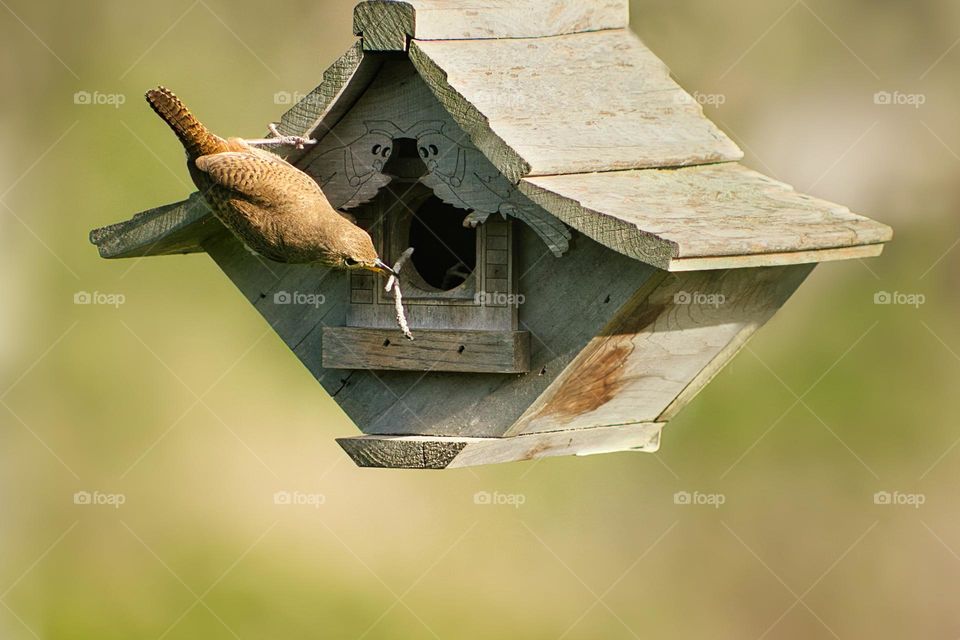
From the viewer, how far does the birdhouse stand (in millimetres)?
4703

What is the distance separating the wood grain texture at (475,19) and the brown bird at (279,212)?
428mm

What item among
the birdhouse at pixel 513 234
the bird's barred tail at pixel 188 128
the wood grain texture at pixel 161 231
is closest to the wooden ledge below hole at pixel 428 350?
the birdhouse at pixel 513 234

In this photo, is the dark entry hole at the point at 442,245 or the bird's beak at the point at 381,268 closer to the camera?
the bird's beak at the point at 381,268

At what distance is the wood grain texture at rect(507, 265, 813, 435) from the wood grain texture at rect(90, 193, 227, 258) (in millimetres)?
1131

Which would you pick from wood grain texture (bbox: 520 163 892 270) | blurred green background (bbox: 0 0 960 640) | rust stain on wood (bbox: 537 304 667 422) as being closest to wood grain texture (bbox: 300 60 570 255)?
wood grain texture (bbox: 520 163 892 270)

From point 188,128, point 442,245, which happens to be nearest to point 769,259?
point 442,245

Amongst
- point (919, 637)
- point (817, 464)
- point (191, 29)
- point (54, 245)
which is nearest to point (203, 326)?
point (54, 245)

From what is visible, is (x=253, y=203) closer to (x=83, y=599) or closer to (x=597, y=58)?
(x=597, y=58)

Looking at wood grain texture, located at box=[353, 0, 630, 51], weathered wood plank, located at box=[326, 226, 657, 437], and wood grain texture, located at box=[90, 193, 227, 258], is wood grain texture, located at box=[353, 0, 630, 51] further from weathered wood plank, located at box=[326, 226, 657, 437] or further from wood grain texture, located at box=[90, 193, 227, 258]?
wood grain texture, located at box=[90, 193, 227, 258]

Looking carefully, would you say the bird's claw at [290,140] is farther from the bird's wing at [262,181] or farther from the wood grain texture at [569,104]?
the wood grain texture at [569,104]

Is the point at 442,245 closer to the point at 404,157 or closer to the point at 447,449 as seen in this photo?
the point at 404,157

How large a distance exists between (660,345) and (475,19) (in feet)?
3.52

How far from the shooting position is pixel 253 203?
492 centimetres

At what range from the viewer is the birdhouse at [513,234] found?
4.70 meters
